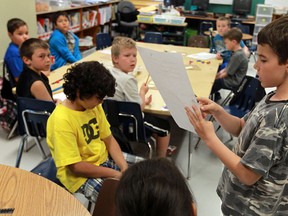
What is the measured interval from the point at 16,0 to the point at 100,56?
4.39 ft

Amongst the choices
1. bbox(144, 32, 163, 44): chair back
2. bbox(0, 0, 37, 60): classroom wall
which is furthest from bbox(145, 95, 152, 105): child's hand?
bbox(144, 32, 163, 44): chair back

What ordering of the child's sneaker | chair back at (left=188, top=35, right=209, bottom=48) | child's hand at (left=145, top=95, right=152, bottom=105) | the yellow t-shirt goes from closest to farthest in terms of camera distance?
the yellow t-shirt < child's hand at (left=145, top=95, right=152, bottom=105) < the child's sneaker < chair back at (left=188, top=35, right=209, bottom=48)

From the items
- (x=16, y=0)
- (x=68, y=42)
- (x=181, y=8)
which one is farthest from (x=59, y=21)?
(x=181, y=8)

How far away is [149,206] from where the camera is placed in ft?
2.36

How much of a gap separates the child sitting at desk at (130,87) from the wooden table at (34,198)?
1.05m

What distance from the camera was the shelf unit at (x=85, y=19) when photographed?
4.83 meters

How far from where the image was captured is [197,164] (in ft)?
9.01

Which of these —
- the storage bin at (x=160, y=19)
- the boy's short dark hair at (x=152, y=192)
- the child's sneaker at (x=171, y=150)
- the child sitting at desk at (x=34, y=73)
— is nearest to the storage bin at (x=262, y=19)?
the storage bin at (x=160, y=19)

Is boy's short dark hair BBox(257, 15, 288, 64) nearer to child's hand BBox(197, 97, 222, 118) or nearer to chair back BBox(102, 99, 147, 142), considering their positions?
child's hand BBox(197, 97, 222, 118)

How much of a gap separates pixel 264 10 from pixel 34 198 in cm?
663

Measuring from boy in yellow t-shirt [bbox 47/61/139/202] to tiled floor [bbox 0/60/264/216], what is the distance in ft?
2.97

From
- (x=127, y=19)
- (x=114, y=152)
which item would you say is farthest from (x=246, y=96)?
(x=127, y=19)

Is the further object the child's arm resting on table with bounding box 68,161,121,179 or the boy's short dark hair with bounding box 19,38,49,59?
the boy's short dark hair with bounding box 19,38,49,59

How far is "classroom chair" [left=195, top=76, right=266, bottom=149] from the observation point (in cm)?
267
